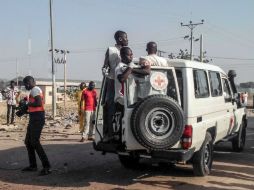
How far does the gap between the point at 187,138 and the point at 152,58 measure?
57.1 inches

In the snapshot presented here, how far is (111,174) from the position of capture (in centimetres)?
838

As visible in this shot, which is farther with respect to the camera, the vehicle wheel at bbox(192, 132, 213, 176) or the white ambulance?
the vehicle wheel at bbox(192, 132, 213, 176)

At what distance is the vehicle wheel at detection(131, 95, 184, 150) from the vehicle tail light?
0.46ft

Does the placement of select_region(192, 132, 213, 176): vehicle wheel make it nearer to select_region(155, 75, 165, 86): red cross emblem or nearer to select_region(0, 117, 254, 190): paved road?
select_region(0, 117, 254, 190): paved road

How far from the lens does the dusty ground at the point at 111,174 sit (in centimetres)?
746

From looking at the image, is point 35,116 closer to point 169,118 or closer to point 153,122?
point 153,122

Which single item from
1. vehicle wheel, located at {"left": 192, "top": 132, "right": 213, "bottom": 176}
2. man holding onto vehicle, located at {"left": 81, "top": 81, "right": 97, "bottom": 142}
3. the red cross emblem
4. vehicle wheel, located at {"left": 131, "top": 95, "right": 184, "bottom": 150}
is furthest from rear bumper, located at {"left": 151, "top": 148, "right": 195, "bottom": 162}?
man holding onto vehicle, located at {"left": 81, "top": 81, "right": 97, "bottom": 142}

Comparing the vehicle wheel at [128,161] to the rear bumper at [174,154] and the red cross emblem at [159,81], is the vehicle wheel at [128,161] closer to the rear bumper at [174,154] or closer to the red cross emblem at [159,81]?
the rear bumper at [174,154]

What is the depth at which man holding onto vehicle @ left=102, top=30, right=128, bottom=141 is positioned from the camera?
25.0ft

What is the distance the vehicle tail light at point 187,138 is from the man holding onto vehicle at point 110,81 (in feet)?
4.07

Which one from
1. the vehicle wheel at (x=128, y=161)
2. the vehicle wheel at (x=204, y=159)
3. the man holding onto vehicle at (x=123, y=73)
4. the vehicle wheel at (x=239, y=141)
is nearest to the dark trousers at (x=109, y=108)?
the man holding onto vehicle at (x=123, y=73)

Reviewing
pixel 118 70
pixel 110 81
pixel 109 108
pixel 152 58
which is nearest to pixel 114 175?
pixel 109 108

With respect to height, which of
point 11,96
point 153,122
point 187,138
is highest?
point 11,96

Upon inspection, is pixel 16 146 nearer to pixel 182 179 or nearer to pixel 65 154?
pixel 65 154
